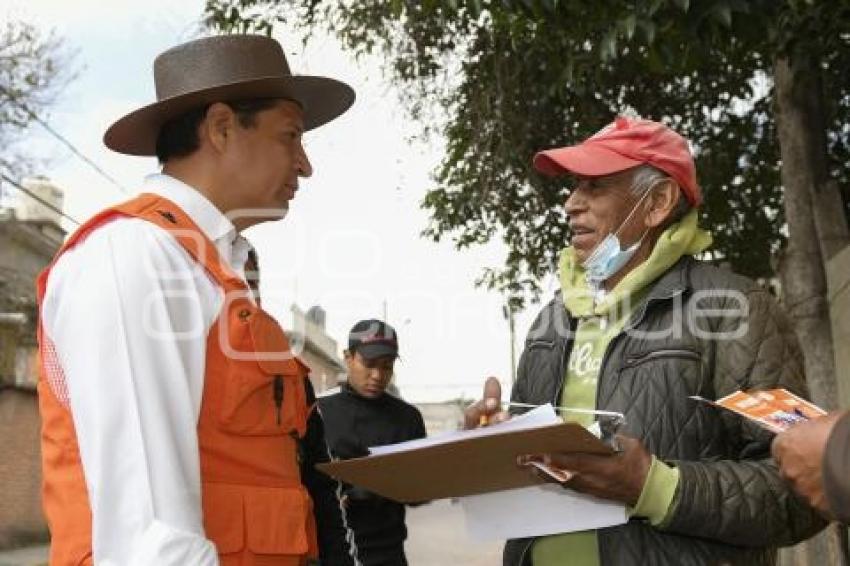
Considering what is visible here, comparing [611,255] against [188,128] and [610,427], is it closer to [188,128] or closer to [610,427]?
[610,427]

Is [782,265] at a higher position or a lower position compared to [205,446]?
higher

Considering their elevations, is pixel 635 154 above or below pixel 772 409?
above

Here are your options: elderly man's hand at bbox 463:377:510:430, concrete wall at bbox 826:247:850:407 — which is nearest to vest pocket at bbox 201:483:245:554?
elderly man's hand at bbox 463:377:510:430

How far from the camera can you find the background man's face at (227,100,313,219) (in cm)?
244

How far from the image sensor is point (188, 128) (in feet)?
8.07

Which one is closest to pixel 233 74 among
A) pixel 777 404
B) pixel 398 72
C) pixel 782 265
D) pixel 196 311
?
pixel 196 311

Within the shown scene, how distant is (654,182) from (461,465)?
3.20 feet

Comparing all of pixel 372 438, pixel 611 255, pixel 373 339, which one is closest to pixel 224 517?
pixel 611 255

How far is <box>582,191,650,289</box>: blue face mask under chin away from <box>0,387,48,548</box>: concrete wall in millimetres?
14372

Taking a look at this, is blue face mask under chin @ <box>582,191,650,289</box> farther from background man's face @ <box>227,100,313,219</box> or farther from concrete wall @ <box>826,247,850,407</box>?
concrete wall @ <box>826,247,850,407</box>

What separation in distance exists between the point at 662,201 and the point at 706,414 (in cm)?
63

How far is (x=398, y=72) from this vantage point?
368 inches

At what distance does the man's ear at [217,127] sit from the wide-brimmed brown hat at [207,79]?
1.2 inches

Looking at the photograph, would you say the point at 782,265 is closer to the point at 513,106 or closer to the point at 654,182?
the point at 513,106
